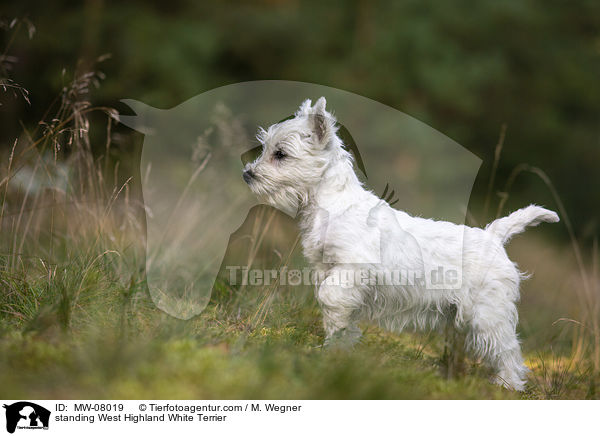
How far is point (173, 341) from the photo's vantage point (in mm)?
3268

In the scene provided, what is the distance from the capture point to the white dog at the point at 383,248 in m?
3.74

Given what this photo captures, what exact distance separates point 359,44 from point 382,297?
10.9 m

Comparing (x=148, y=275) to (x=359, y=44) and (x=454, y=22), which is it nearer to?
(x=359, y=44)

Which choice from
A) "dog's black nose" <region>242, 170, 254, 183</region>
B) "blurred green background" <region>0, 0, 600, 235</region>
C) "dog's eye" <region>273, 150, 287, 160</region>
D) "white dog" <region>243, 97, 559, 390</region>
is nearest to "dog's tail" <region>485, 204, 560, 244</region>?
"white dog" <region>243, 97, 559, 390</region>

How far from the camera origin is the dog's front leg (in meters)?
3.64

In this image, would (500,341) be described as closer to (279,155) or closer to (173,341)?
(279,155)

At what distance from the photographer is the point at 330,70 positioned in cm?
1284

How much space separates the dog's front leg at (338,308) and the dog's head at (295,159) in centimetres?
73
